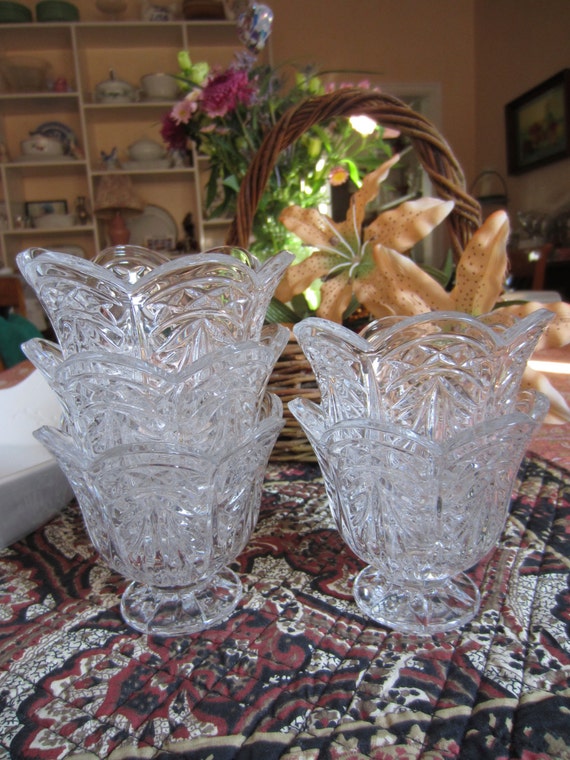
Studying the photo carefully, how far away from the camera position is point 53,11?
2.99m

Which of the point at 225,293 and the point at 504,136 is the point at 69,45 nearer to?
the point at 504,136

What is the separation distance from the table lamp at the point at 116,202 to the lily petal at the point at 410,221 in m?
2.82

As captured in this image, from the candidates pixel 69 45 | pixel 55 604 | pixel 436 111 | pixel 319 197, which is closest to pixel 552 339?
pixel 55 604

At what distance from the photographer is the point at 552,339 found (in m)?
0.41

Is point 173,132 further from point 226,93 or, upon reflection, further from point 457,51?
point 457,51

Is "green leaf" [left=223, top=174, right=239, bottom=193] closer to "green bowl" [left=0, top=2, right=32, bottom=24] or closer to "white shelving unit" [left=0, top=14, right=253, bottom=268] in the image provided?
"white shelving unit" [left=0, top=14, right=253, bottom=268]

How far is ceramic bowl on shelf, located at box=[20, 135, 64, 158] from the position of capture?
10.2ft

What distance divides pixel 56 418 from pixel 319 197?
684mm

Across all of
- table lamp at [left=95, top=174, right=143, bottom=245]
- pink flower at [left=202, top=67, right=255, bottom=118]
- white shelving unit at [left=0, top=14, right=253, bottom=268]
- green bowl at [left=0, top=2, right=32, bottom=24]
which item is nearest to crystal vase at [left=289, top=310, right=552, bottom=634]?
pink flower at [left=202, top=67, right=255, bottom=118]

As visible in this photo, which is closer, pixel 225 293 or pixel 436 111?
pixel 225 293

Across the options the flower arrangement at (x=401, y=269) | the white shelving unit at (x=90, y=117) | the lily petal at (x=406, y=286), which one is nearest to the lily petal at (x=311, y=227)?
the flower arrangement at (x=401, y=269)

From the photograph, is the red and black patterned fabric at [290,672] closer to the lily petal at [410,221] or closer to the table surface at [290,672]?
the table surface at [290,672]

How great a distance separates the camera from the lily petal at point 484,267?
→ 42cm

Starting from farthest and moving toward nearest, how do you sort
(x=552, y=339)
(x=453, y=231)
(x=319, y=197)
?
(x=319, y=197), (x=453, y=231), (x=552, y=339)
